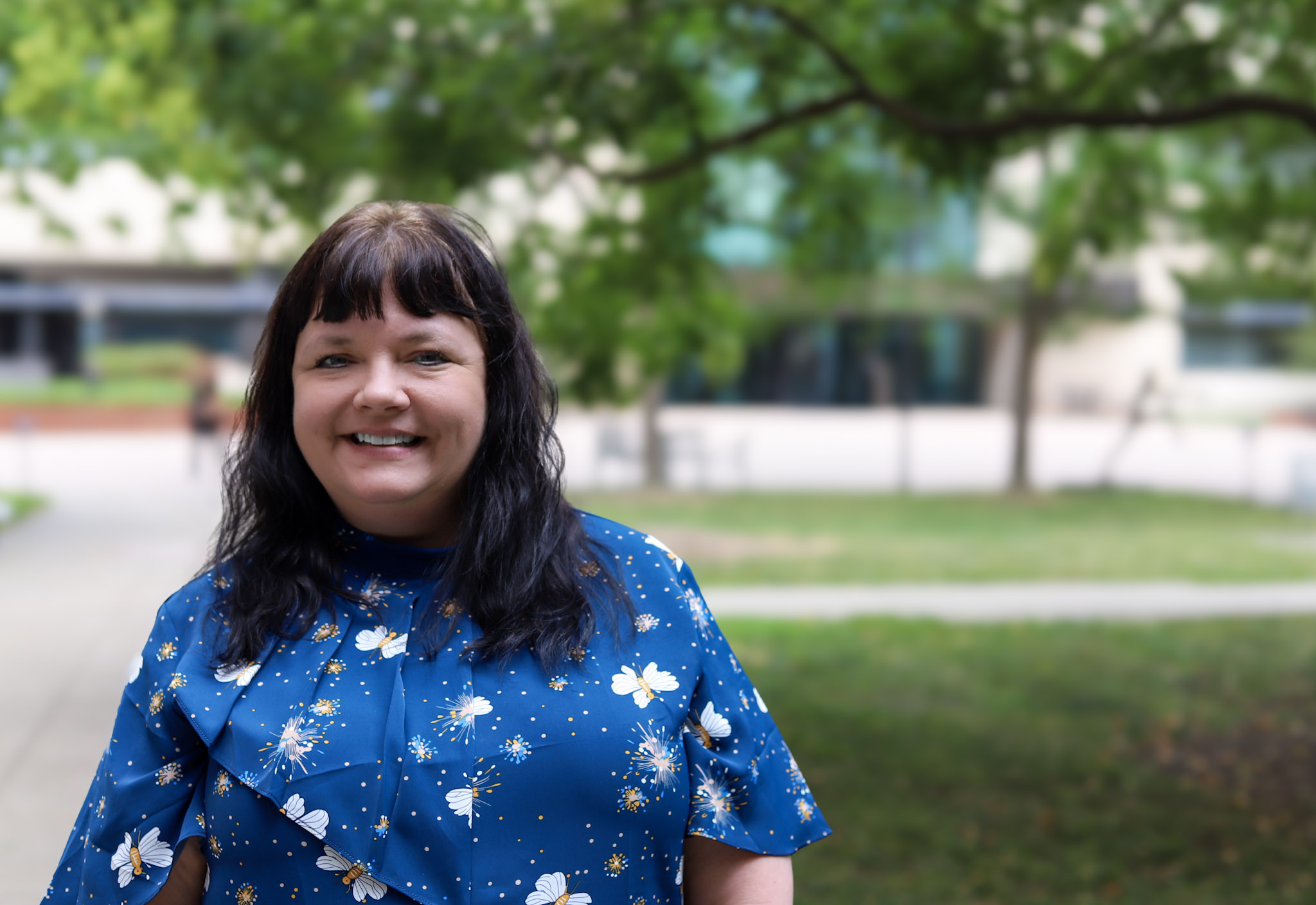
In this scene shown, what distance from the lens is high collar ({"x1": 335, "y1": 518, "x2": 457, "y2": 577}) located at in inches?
72.2

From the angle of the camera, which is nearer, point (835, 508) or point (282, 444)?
point (282, 444)

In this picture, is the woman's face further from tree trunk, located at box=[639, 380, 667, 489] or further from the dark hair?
tree trunk, located at box=[639, 380, 667, 489]

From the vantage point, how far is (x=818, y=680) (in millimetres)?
7953

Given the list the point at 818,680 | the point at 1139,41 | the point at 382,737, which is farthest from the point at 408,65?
the point at 382,737

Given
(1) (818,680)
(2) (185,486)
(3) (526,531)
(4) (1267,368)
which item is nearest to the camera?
(3) (526,531)

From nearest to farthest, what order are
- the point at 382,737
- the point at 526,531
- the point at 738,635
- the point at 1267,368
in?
1. the point at 382,737
2. the point at 526,531
3. the point at 738,635
4. the point at 1267,368

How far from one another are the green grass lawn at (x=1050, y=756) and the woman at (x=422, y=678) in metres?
3.18

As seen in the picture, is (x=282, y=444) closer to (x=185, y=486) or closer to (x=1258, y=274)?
(x=1258, y=274)

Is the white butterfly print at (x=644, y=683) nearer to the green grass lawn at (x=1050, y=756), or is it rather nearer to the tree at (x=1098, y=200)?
the green grass lawn at (x=1050, y=756)

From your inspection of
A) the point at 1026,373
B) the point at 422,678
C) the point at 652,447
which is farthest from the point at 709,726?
the point at 1026,373

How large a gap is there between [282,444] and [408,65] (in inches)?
195

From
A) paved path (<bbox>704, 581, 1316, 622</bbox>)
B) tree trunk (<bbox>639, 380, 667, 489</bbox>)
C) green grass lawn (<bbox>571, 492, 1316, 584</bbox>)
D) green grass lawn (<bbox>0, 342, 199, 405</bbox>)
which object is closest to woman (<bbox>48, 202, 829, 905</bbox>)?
paved path (<bbox>704, 581, 1316, 622</bbox>)

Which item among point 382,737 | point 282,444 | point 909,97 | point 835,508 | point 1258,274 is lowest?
point 835,508

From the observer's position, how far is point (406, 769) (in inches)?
65.2
